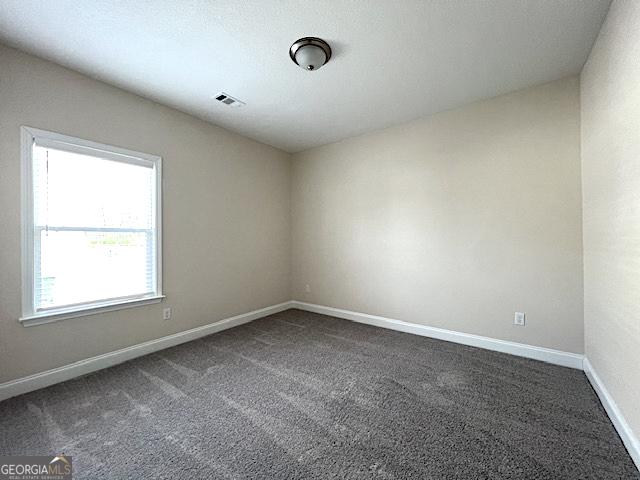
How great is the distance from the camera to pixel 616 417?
1.60 m

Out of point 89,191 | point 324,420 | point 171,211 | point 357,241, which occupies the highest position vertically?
point 89,191

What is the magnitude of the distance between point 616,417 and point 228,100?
3981mm

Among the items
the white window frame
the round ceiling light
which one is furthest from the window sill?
the round ceiling light

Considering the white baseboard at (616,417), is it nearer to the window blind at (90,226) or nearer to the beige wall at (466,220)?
the beige wall at (466,220)

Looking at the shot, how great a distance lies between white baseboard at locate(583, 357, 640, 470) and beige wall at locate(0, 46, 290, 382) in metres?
3.62

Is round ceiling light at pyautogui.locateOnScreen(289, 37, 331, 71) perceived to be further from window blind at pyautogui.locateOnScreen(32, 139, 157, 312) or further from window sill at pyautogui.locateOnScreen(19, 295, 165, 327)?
window sill at pyautogui.locateOnScreen(19, 295, 165, 327)

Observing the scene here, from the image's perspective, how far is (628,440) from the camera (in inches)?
57.0

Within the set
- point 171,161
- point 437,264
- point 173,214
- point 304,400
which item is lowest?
point 304,400

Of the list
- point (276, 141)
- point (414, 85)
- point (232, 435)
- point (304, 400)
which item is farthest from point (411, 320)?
point (276, 141)

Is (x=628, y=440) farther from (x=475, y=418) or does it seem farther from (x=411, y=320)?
(x=411, y=320)

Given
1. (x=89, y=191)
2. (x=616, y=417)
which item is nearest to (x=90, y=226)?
(x=89, y=191)

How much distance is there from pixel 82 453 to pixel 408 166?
373 cm

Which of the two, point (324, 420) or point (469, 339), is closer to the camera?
point (324, 420)

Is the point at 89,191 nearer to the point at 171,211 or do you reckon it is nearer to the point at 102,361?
the point at 171,211
